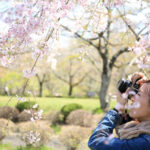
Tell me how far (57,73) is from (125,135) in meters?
25.0

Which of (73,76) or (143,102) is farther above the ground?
(143,102)

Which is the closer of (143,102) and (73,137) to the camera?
(143,102)

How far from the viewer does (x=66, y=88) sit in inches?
1125

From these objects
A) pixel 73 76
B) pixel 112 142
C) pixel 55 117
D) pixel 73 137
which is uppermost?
pixel 112 142

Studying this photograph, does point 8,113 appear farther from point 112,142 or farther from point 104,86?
point 112,142

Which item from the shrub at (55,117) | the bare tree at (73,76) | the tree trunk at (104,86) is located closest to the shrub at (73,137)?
the shrub at (55,117)

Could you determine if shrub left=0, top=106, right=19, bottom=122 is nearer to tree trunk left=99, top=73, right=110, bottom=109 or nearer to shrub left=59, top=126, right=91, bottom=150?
tree trunk left=99, top=73, right=110, bottom=109

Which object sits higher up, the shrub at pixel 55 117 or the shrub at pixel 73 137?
the shrub at pixel 73 137

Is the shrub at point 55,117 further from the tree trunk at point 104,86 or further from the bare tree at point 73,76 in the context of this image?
the bare tree at point 73,76

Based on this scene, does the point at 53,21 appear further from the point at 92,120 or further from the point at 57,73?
the point at 57,73

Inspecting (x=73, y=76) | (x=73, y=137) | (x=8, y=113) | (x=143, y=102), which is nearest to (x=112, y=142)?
(x=143, y=102)

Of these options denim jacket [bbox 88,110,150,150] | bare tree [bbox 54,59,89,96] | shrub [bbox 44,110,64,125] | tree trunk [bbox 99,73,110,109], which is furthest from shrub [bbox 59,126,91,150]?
bare tree [bbox 54,59,89,96]

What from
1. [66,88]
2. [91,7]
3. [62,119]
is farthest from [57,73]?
[91,7]

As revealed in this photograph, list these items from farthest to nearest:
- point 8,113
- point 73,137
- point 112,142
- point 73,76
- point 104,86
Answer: point 73,76 < point 104,86 < point 8,113 < point 73,137 < point 112,142
